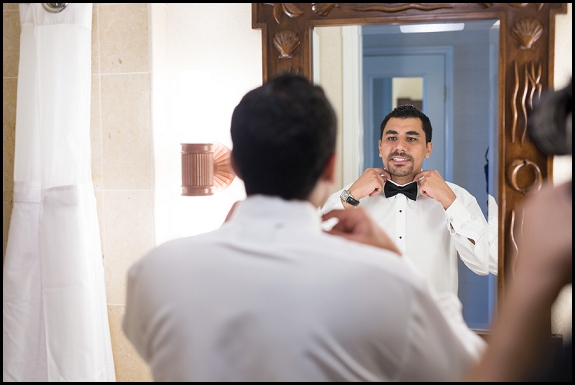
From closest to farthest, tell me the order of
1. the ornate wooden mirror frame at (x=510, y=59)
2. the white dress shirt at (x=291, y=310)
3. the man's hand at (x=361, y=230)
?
the white dress shirt at (x=291, y=310) < the man's hand at (x=361, y=230) < the ornate wooden mirror frame at (x=510, y=59)

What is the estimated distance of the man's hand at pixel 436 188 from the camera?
1.12 metres

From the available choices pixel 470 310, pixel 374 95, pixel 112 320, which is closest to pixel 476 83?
pixel 374 95

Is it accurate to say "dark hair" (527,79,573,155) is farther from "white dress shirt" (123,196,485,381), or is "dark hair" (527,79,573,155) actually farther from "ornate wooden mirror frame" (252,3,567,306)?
"ornate wooden mirror frame" (252,3,567,306)

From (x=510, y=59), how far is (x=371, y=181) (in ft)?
1.22

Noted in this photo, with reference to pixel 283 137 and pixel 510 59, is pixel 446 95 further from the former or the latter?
pixel 283 137

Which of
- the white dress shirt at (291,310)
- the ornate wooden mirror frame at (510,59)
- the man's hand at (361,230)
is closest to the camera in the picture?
the white dress shirt at (291,310)

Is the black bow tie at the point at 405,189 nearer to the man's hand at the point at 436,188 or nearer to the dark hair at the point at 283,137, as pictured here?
the man's hand at the point at 436,188

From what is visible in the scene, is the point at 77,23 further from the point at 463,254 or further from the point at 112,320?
the point at 463,254

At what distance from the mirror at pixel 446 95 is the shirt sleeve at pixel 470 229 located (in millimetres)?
16

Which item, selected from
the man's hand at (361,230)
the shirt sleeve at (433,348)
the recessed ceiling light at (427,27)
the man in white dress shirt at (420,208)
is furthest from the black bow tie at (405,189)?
the shirt sleeve at (433,348)

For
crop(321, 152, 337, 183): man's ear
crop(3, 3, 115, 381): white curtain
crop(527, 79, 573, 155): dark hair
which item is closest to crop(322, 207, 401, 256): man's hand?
crop(321, 152, 337, 183): man's ear

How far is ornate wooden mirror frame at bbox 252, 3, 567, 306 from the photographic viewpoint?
1066mm

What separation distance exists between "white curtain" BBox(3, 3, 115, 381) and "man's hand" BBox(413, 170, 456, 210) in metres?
0.73

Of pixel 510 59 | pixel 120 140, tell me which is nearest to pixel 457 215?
pixel 510 59
